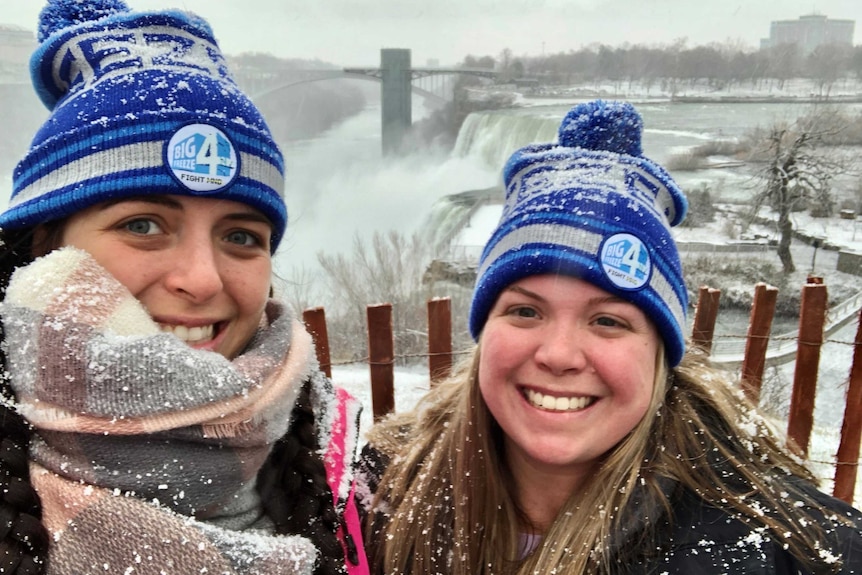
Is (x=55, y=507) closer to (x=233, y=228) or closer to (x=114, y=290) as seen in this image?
(x=114, y=290)

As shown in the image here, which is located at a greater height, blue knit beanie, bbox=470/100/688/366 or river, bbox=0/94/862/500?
blue knit beanie, bbox=470/100/688/366

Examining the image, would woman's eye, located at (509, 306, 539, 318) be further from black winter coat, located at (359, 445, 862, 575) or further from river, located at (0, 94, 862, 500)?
river, located at (0, 94, 862, 500)

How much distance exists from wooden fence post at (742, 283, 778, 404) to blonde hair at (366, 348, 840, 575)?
189 centimetres

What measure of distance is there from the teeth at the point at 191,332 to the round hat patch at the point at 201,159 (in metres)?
0.22

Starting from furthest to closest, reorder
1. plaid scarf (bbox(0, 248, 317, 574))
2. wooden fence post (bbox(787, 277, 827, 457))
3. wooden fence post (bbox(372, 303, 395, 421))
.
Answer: wooden fence post (bbox(787, 277, 827, 457)) < wooden fence post (bbox(372, 303, 395, 421)) < plaid scarf (bbox(0, 248, 317, 574))

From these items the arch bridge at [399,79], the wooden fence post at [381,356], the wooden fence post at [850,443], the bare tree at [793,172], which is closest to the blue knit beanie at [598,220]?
the wooden fence post at [381,356]

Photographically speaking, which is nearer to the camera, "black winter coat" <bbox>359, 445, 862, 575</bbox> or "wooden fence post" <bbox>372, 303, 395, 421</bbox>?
"black winter coat" <bbox>359, 445, 862, 575</bbox>

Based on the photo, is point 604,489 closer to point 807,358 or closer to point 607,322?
point 607,322

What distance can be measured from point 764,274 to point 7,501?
18005 millimetres

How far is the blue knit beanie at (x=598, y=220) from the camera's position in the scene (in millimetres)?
1185

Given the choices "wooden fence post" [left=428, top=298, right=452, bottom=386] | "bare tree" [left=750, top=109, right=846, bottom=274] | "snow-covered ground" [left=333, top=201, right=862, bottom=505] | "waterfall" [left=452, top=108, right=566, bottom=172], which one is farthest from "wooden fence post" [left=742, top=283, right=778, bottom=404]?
"waterfall" [left=452, top=108, right=566, bottom=172]

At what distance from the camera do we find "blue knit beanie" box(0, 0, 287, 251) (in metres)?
0.91

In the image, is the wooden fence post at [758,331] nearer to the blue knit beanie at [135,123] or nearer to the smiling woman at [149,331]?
the smiling woman at [149,331]

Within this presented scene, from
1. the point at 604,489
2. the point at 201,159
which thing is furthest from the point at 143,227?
the point at 604,489
